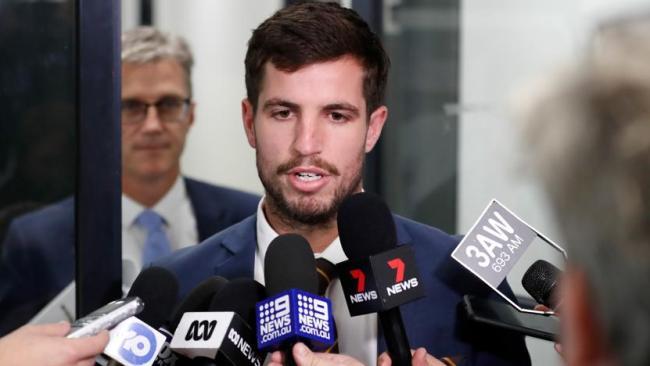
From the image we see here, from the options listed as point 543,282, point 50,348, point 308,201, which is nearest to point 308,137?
point 308,201

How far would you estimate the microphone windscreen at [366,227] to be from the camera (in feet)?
4.94

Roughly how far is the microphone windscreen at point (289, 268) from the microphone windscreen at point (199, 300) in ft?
0.36

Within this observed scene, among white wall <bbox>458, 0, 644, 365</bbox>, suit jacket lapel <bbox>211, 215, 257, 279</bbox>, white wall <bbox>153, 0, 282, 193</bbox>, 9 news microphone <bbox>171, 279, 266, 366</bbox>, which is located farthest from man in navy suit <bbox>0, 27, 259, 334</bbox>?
9 news microphone <bbox>171, 279, 266, 366</bbox>

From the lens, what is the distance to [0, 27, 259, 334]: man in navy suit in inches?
117

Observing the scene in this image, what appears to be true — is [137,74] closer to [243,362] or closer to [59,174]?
[59,174]

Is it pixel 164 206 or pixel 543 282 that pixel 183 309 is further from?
pixel 164 206

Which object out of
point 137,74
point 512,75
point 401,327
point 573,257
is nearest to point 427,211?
point 512,75

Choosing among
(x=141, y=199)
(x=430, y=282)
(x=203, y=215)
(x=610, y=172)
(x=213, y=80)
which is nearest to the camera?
(x=610, y=172)

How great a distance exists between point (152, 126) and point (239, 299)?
164cm

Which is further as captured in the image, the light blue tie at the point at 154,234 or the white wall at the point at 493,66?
the white wall at the point at 493,66

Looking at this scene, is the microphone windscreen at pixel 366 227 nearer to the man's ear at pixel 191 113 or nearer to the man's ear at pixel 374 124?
the man's ear at pixel 374 124

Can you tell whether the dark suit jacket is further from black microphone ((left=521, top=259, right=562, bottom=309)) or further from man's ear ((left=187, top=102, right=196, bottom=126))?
black microphone ((left=521, top=259, right=562, bottom=309))

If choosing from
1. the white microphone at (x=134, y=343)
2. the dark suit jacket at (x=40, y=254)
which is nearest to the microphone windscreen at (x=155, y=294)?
the white microphone at (x=134, y=343)

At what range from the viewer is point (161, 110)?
3133 millimetres
